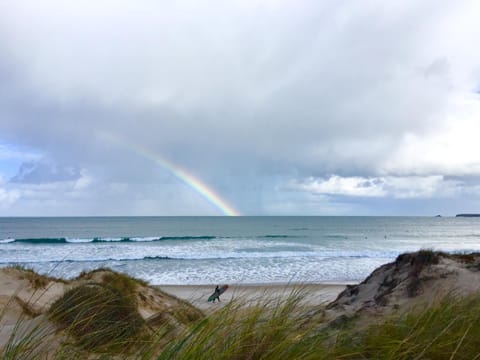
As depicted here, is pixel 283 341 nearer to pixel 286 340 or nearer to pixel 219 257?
pixel 286 340

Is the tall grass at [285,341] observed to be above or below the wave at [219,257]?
above

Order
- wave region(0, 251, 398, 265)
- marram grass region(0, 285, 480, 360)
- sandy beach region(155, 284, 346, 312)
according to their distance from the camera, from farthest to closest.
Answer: wave region(0, 251, 398, 265), sandy beach region(155, 284, 346, 312), marram grass region(0, 285, 480, 360)

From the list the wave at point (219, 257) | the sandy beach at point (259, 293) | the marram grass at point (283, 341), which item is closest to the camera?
the marram grass at point (283, 341)

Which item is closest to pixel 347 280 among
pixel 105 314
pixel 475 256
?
pixel 475 256

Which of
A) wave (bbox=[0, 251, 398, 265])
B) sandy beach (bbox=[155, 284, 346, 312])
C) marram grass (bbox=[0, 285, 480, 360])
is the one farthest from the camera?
wave (bbox=[0, 251, 398, 265])

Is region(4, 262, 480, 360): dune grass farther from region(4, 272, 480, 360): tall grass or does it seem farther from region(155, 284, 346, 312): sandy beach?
region(155, 284, 346, 312): sandy beach

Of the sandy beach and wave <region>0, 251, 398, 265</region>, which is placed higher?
the sandy beach

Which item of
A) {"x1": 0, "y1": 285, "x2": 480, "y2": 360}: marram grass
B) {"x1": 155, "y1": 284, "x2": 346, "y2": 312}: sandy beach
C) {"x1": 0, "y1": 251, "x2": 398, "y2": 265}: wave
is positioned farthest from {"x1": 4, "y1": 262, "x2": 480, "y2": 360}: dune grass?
{"x1": 0, "y1": 251, "x2": 398, "y2": 265}: wave

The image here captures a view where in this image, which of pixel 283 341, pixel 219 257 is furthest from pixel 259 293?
pixel 219 257

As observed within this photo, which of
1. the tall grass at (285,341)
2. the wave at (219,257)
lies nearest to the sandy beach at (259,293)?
the tall grass at (285,341)

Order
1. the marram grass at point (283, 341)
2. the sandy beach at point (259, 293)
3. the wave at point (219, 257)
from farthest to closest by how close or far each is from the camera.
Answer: the wave at point (219, 257), the sandy beach at point (259, 293), the marram grass at point (283, 341)

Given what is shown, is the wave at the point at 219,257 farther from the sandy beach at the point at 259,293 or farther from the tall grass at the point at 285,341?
the tall grass at the point at 285,341

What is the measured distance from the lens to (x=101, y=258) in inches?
1350

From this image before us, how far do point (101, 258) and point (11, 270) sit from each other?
73.3 feet
